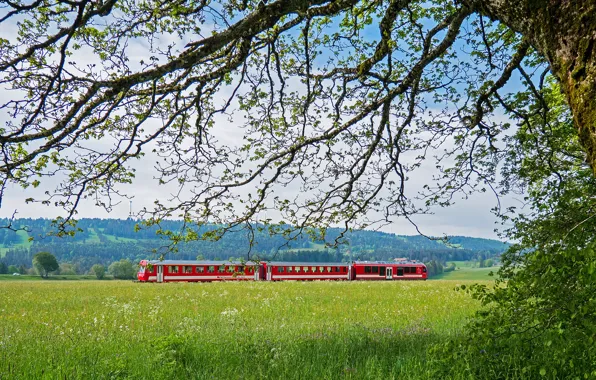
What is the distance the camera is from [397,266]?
145 ft

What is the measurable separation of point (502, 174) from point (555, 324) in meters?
4.58

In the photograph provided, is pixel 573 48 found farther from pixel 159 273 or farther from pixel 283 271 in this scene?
pixel 283 271

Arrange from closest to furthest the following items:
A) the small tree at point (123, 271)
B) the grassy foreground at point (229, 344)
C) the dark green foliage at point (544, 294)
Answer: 1. the dark green foliage at point (544, 294)
2. the grassy foreground at point (229, 344)
3. the small tree at point (123, 271)

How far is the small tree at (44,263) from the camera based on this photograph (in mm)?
112231

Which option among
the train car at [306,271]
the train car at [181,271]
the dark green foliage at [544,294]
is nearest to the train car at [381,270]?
the train car at [306,271]

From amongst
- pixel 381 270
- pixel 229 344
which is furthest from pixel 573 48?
pixel 381 270

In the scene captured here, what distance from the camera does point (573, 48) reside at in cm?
278

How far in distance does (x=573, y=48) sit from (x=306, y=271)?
131 ft

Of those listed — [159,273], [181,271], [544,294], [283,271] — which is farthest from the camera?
[283,271]

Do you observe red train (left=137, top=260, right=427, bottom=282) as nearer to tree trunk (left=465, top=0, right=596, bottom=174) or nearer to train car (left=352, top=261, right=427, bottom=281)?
train car (left=352, top=261, right=427, bottom=281)

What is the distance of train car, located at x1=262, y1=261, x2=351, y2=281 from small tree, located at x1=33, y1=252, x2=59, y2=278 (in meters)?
98.5

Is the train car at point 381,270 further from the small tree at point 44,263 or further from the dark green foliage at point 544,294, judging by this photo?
the small tree at point 44,263

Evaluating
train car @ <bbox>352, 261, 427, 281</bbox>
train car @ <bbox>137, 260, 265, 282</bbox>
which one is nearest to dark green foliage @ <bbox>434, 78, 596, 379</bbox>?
train car @ <bbox>137, 260, 265, 282</bbox>

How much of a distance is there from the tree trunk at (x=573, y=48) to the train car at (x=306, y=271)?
124 ft
